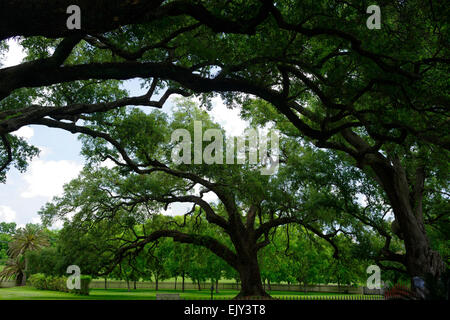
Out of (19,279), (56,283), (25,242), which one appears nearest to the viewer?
(56,283)

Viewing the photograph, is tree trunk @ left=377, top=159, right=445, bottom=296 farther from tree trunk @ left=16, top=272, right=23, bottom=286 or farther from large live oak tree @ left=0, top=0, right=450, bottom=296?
tree trunk @ left=16, top=272, right=23, bottom=286

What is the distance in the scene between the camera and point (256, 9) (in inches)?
280

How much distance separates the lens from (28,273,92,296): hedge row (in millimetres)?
32984

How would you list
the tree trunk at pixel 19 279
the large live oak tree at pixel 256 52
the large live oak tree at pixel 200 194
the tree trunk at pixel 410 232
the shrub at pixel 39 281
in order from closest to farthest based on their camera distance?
the large live oak tree at pixel 256 52, the tree trunk at pixel 410 232, the large live oak tree at pixel 200 194, the shrub at pixel 39 281, the tree trunk at pixel 19 279

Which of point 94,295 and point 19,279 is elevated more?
point 94,295

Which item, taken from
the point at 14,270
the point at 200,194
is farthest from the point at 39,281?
the point at 200,194

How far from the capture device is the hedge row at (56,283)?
33.0 m

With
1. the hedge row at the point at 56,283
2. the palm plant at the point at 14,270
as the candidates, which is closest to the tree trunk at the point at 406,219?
the hedge row at the point at 56,283

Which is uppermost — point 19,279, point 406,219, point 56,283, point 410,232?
point 406,219

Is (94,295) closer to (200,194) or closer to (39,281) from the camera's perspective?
(39,281)

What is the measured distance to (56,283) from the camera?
40031 mm

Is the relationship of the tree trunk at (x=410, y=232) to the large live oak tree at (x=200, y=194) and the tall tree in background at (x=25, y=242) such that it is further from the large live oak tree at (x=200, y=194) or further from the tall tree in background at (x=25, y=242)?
the tall tree in background at (x=25, y=242)

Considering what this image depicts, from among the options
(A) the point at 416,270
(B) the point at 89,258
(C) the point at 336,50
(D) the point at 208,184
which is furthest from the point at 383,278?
(C) the point at 336,50

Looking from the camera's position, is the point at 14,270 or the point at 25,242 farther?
the point at 25,242
